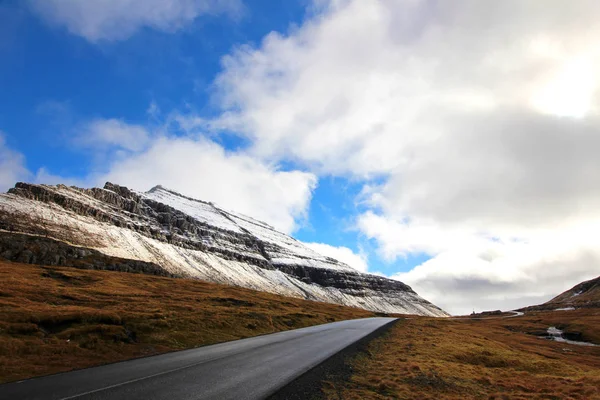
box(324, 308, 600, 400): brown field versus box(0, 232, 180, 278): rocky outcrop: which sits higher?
box(0, 232, 180, 278): rocky outcrop

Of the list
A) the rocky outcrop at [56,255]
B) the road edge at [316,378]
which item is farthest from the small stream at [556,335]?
the rocky outcrop at [56,255]

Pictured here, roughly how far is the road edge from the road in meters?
0.38

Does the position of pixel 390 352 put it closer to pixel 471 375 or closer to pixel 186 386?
pixel 471 375

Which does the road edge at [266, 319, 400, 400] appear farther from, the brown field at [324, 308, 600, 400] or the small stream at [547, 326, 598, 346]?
the small stream at [547, 326, 598, 346]

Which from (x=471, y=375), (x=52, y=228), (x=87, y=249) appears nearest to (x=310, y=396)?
(x=471, y=375)

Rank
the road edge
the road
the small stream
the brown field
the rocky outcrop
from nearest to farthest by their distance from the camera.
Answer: the road
the road edge
the brown field
the small stream
the rocky outcrop

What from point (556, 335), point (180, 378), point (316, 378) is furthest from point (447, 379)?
point (556, 335)

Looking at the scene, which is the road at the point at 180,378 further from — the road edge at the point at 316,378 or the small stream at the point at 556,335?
the small stream at the point at 556,335

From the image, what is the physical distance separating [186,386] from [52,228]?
170366 millimetres

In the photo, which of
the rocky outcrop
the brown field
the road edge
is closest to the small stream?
the brown field

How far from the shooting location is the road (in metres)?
13.3

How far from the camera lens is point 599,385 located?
21328 millimetres

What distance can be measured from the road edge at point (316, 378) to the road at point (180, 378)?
0.38m

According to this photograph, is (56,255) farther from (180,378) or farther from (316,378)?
(316,378)
